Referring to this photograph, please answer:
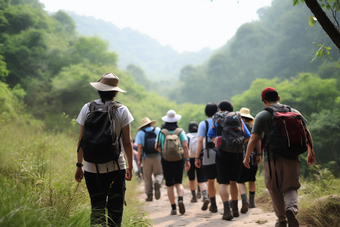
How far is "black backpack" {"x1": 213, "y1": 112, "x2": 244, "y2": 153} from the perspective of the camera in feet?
13.9

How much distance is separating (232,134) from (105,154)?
256 cm

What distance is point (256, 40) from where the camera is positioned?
53.6m

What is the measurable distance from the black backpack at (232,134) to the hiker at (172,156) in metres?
0.98

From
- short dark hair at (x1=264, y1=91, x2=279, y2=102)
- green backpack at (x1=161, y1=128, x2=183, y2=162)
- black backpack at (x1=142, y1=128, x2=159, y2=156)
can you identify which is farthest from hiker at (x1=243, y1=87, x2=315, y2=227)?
black backpack at (x1=142, y1=128, x2=159, y2=156)

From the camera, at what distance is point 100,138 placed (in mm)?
2371

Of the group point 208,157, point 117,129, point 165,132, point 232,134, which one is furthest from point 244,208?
point 117,129

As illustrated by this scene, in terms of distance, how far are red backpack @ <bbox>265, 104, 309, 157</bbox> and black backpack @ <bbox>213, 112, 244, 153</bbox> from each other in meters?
1.15

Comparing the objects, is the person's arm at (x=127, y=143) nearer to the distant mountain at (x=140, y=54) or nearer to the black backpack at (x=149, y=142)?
the black backpack at (x=149, y=142)

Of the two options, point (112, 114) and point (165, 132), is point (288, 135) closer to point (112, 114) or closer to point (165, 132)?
point (112, 114)

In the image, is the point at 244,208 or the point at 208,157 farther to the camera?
the point at 208,157

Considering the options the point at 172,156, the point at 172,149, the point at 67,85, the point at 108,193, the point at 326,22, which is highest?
the point at 67,85

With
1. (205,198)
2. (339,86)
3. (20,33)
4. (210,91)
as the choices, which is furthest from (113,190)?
(210,91)

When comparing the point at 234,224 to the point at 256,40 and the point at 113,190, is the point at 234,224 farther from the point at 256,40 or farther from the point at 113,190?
the point at 256,40

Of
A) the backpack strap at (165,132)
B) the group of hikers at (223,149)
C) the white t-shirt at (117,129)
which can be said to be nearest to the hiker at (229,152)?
the group of hikers at (223,149)
